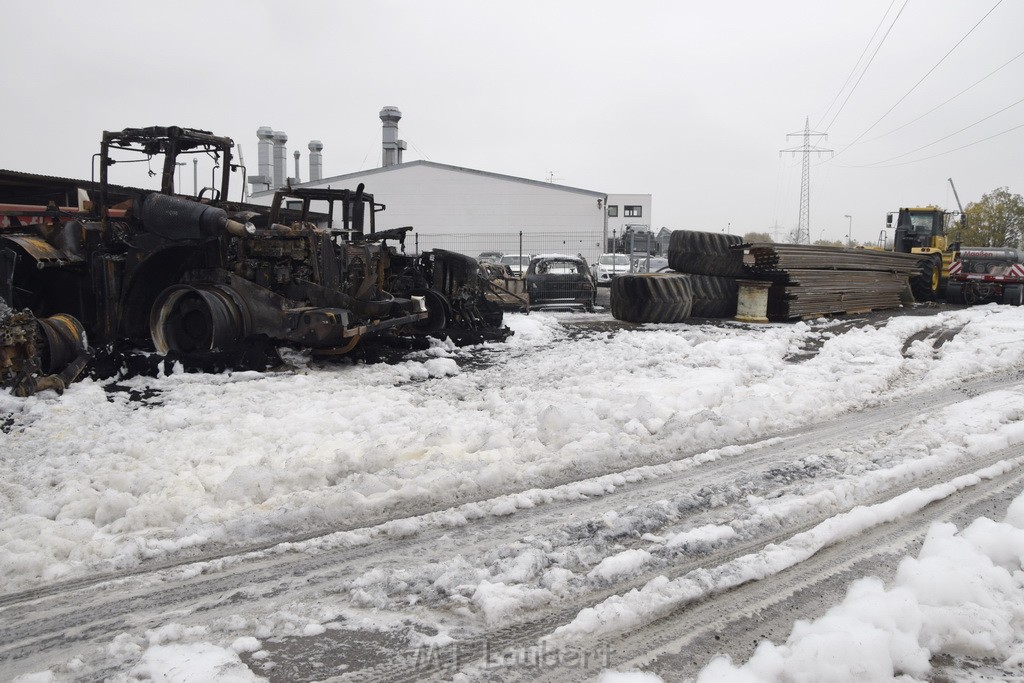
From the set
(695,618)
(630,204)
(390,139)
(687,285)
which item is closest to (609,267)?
(687,285)

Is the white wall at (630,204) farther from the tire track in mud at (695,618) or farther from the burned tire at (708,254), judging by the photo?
the tire track in mud at (695,618)

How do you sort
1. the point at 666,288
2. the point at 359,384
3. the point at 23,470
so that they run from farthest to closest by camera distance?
the point at 666,288 < the point at 359,384 < the point at 23,470

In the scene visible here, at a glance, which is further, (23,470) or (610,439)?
(610,439)

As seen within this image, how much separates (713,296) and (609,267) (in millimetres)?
12447

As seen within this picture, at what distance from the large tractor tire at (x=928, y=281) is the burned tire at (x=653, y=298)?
1050cm

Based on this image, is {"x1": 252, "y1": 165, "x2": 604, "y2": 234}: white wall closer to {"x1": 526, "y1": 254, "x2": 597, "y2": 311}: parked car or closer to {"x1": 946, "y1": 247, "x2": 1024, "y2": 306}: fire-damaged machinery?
{"x1": 946, "y1": 247, "x2": 1024, "y2": 306}: fire-damaged machinery

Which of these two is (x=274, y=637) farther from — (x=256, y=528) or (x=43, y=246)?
(x=43, y=246)

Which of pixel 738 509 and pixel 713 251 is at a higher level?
pixel 713 251

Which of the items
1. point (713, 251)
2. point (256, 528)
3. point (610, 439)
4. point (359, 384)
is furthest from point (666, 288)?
point (256, 528)

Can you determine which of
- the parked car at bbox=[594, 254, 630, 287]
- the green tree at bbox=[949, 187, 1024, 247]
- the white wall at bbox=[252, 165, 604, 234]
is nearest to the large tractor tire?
the parked car at bbox=[594, 254, 630, 287]

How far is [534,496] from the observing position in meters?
4.12

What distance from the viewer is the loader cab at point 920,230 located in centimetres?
2280

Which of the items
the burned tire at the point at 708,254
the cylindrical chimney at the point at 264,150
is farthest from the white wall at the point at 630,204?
the burned tire at the point at 708,254

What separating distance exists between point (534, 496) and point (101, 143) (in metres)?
7.06
